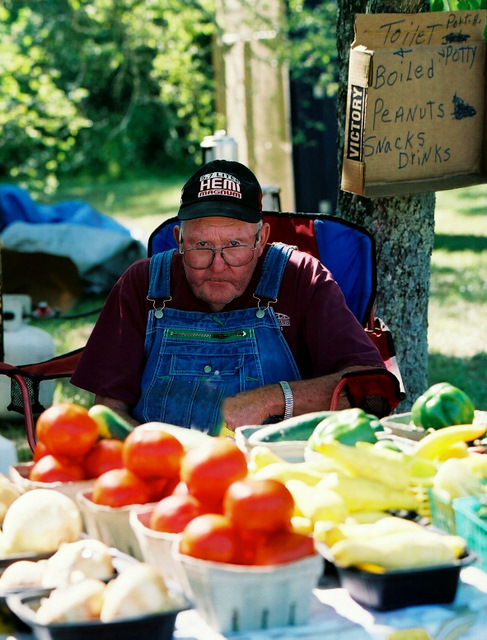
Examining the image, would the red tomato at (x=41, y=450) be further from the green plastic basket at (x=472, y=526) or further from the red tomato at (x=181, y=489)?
the green plastic basket at (x=472, y=526)

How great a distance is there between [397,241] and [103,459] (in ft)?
8.36

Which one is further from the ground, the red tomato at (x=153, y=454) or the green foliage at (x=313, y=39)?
the green foliage at (x=313, y=39)

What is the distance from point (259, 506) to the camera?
1.64 m

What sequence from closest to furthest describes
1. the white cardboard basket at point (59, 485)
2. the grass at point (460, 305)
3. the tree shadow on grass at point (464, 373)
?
1. the white cardboard basket at point (59, 485)
2. the tree shadow on grass at point (464, 373)
3. the grass at point (460, 305)

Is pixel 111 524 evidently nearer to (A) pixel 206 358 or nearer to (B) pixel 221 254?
(A) pixel 206 358

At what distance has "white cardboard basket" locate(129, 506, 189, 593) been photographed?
1739mm

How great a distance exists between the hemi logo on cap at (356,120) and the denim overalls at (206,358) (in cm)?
76

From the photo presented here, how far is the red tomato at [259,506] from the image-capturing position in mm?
1645

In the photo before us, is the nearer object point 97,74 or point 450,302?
point 450,302

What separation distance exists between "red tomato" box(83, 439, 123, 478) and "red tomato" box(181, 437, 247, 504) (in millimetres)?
313

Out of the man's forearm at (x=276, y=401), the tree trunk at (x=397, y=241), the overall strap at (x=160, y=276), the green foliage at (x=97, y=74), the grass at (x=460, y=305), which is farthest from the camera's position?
the green foliage at (x=97, y=74)

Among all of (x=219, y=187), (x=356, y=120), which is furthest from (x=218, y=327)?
(x=356, y=120)

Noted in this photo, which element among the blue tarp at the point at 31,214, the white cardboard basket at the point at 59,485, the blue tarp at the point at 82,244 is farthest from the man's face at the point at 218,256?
the blue tarp at the point at 31,214

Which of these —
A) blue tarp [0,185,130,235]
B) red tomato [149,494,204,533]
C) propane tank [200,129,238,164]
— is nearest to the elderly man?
red tomato [149,494,204,533]
